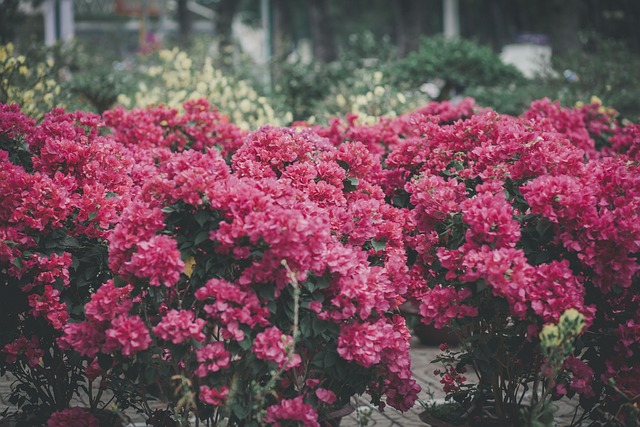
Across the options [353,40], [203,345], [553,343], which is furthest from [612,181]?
[353,40]

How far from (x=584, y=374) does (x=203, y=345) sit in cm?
167

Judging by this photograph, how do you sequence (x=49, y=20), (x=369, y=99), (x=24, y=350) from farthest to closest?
(x=49, y=20) → (x=369, y=99) → (x=24, y=350)

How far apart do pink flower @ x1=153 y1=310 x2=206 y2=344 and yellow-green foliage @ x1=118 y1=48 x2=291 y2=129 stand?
192 inches

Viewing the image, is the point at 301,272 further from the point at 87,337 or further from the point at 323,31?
the point at 323,31

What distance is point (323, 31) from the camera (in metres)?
18.3

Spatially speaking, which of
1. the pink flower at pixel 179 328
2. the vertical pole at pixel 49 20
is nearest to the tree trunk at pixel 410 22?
the vertical pole at pixel 49 20

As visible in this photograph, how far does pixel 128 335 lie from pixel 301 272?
28.1 inches

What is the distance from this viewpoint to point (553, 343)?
9.73ft

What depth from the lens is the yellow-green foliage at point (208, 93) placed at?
28.5ft

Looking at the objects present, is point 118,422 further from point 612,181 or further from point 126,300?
point 612,181

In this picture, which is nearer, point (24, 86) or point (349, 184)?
point (349, 184)

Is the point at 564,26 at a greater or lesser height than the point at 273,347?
greater

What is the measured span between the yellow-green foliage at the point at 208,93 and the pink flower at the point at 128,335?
4836 millimetres

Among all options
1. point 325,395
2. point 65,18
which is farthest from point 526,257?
point 65,18
